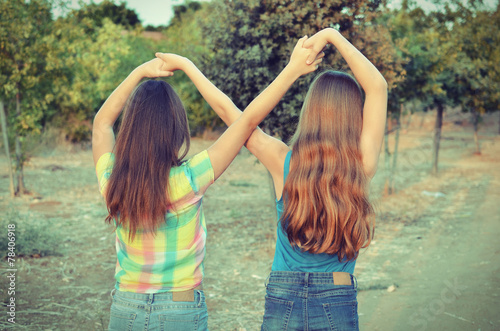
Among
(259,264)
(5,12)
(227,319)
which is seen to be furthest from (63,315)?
(5,12)

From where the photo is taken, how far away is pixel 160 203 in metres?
1.70

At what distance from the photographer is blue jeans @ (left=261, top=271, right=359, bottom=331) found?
1.76 m

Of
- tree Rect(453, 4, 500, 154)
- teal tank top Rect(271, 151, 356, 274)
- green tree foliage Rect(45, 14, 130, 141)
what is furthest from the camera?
tree Rect(453, 4, 500, 154)

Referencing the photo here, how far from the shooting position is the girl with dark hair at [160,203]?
1713 millimetres

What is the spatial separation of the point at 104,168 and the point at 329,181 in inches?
38.6

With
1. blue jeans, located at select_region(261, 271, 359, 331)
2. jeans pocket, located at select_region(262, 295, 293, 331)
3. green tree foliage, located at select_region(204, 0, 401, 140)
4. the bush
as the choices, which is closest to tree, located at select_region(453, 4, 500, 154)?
green tree foliage, located at select_region(204, 0, 401, 140)

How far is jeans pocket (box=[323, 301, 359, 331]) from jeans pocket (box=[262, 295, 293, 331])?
0.51 ft

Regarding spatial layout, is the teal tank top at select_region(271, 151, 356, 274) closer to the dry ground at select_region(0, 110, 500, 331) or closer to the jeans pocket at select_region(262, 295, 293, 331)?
the jeans pocket at select_region(262, 295, 293, 331)

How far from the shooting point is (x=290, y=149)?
1901mm

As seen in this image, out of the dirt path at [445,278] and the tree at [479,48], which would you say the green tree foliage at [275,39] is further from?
the tree at [479,48]

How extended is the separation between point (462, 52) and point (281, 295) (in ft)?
39.3

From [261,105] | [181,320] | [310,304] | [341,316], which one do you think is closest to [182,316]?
[181,320]

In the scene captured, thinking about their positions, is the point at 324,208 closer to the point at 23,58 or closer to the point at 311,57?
the point at 311,57

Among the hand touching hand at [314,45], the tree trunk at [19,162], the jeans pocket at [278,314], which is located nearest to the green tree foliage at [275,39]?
the hand touching hand at [314,45]
